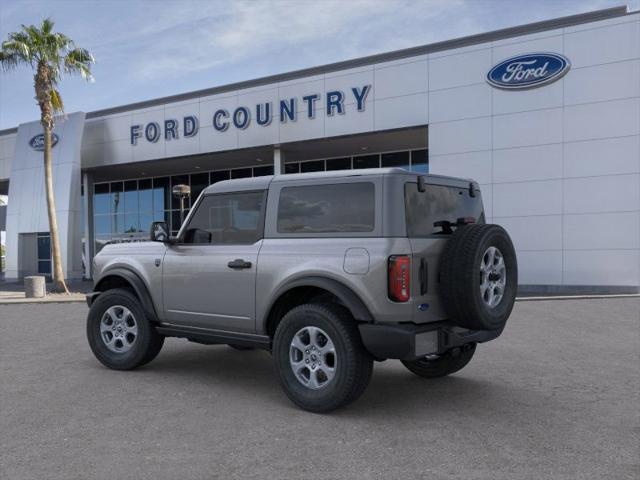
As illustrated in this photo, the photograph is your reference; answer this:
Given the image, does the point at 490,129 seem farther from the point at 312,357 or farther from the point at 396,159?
the point at 312,357

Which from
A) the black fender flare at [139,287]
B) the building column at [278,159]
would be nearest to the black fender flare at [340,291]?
the black fender flare at [139,287]

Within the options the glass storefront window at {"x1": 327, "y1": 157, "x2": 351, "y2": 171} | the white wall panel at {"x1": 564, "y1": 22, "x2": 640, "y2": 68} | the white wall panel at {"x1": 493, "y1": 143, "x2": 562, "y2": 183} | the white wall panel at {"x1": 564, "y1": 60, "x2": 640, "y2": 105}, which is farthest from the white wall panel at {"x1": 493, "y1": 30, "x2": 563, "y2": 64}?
the glass storefront window at {"x1": 327, "y1": 157, "x2": 351, "y2": 171}

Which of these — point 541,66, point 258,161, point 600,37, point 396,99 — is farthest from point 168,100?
point 600,37

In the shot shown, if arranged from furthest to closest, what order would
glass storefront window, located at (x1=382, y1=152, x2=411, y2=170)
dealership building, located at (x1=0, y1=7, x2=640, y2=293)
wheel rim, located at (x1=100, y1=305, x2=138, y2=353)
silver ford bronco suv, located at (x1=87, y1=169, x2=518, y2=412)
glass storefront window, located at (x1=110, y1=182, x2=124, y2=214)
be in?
glass storefront window, located at (x1=110, y1=182, x2=124, y2=214)
glass storefront window, located at (x1=382, y1=152, x2=411, y2=170)
dealership building, located at (x1=0, y1=7, x2=640, y2=293)
wheel rim, located at (x1=100, y1=305, x2=138, y2=353)
silver ford bronco suv, located at (x1=87, y1=169, x2=518, y2=412)

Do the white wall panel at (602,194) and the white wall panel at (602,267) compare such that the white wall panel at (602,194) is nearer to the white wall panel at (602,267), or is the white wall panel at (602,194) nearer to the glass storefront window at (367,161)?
the white wall panel at (602,267)

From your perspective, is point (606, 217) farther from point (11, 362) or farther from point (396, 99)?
point (11, 362)

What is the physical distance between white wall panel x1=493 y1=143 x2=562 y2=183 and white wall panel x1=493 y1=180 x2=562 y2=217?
0.69 feet

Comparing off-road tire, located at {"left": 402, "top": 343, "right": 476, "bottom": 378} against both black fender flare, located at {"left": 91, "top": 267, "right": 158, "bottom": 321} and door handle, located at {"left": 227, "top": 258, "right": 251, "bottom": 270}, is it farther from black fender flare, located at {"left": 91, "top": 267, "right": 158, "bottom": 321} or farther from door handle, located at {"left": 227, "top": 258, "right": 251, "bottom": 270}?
black fender flare, located at {"left": 91, "top": 267, "right": 158, "bottom": 321}

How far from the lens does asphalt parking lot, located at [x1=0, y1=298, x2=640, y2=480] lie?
350 centimetres

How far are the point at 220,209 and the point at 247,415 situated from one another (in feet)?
6.60

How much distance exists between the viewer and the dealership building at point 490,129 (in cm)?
1580

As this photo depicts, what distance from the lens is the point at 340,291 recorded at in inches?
175

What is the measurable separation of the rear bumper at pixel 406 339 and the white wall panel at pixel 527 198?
527 inches

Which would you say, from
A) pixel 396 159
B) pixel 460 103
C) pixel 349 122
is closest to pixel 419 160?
pixel 396 159
